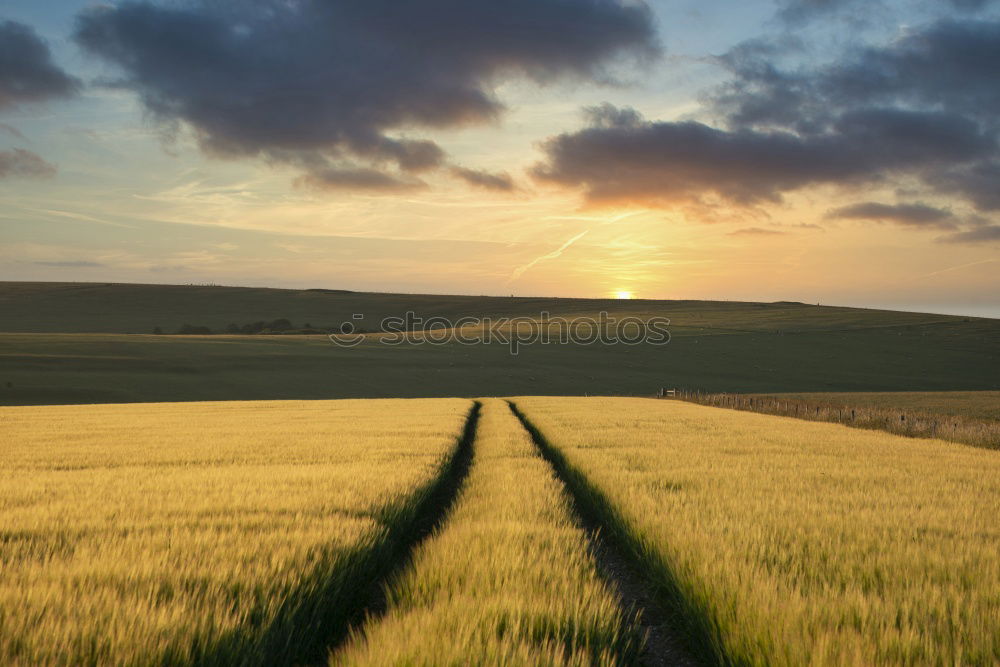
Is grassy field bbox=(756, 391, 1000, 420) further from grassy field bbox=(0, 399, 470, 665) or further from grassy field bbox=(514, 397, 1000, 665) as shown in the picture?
grassy field bbox=(0, 399, 470, 665)

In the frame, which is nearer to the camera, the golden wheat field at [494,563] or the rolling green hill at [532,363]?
the golden wheat field at [494,563]

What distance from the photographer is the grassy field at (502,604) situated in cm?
340

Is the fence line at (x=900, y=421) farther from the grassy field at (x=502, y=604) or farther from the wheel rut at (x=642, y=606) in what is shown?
the grassy field at (x=502, y=604)

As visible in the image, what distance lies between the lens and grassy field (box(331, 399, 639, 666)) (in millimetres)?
3398

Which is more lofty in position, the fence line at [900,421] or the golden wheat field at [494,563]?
→ the golden wheat field at [494,563]

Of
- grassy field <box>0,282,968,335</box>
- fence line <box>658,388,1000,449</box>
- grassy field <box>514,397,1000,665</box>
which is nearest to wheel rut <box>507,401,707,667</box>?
grassy field <box>514,397,1000,665</box>

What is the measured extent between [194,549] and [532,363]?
66.8 meters

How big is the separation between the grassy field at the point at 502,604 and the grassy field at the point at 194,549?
1.72 feet

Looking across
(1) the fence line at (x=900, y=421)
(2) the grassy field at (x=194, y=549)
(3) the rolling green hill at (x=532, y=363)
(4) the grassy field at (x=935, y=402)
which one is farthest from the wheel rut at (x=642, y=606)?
(3) the rolling green hill at (x=532, y=363)

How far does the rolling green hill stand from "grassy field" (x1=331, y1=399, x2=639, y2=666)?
50.2 meters

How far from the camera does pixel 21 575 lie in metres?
4.48

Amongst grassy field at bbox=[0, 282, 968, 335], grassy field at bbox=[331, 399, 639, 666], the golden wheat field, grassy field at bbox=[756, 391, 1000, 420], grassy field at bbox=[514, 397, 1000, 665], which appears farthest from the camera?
grassy field at bbox=[0, 282, 968, 335]

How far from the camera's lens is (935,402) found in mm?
39500

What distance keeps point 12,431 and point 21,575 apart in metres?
19.7
